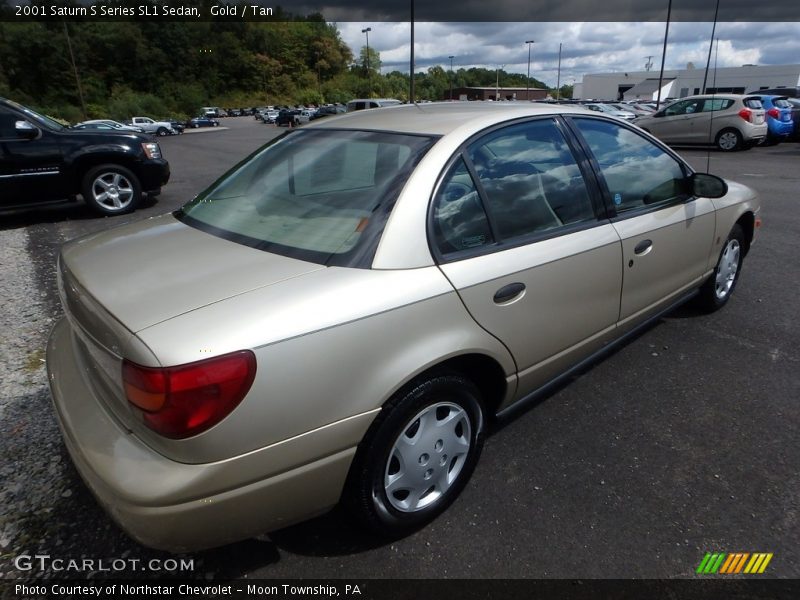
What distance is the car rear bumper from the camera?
59.6 inches

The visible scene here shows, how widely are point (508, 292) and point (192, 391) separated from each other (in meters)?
1.25

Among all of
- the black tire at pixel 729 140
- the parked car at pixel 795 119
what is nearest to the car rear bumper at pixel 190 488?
the black tire at pixel 729 140

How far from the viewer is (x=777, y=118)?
16609 mm

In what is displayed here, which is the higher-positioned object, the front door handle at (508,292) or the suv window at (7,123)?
the suv window at (7,123)

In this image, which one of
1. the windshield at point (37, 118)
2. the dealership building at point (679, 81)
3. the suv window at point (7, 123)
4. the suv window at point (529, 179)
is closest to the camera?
the suv window at point (529, 179)

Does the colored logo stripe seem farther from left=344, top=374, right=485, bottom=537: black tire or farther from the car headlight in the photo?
the car headlight

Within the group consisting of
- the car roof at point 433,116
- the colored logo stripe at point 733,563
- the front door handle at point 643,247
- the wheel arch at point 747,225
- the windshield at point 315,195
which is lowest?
the colored logo stripe at point 733,563

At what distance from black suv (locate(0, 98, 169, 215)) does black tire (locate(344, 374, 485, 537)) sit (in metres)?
7.25

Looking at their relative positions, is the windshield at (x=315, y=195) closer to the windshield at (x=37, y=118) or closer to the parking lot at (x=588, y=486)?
the parking lot at (x=588, y=486)

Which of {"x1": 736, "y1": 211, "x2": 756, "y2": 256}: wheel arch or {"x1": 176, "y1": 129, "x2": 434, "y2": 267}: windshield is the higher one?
{"x1": 176, "y1": 129, "x2": 434, "y2": 267}: windshield

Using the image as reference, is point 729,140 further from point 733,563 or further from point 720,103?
point 733,563

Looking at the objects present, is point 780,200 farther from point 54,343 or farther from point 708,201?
point 54,343

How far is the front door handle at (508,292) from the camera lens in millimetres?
2127

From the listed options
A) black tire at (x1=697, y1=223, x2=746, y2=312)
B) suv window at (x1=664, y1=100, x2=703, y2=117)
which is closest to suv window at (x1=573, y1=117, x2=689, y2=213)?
black tire at (x1=697, y1=223, x2=746, y2=312)
